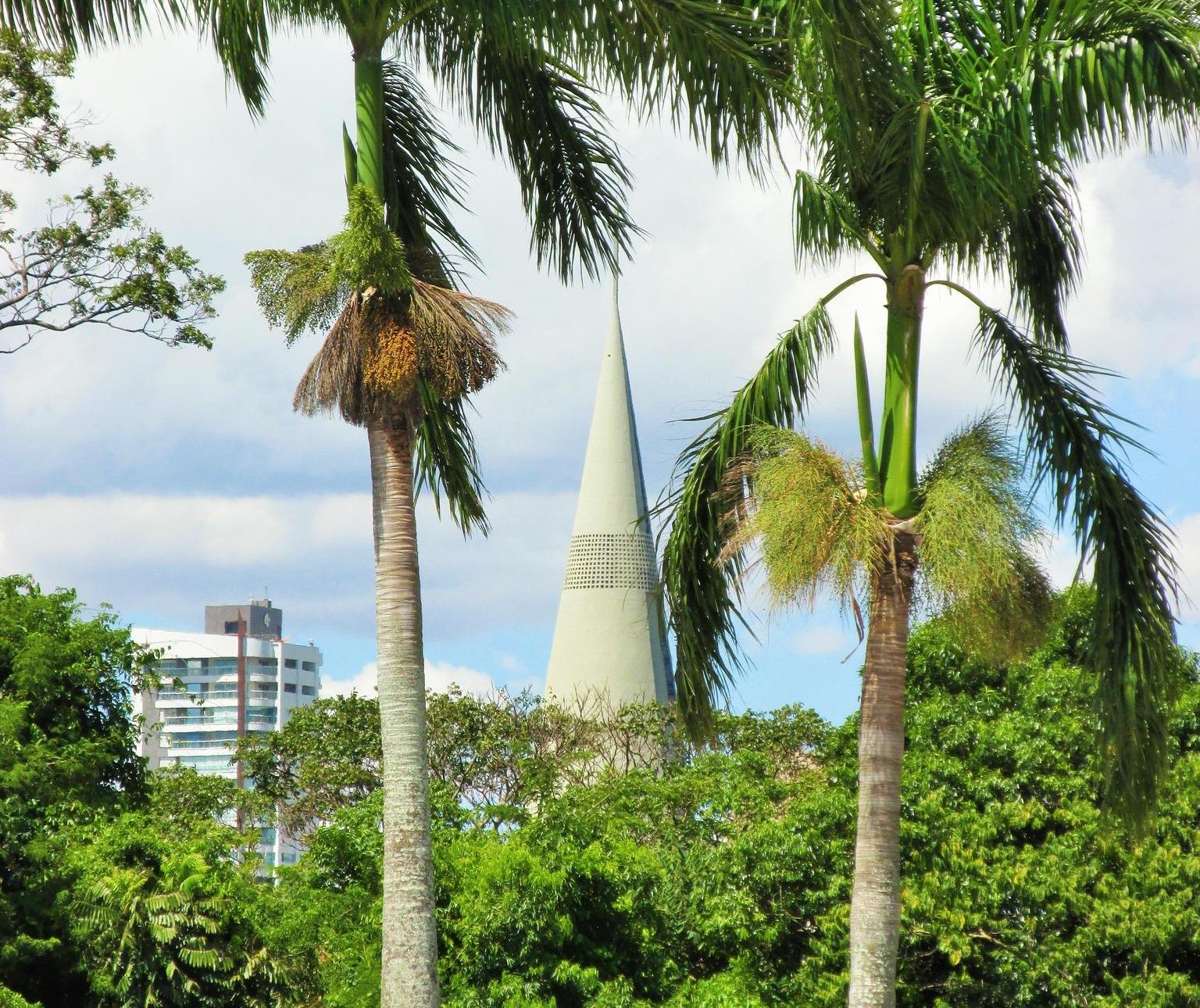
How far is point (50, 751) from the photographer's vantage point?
18.0 m

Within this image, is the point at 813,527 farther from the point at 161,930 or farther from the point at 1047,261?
the point at 161,930

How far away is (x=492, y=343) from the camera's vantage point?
9680 mm

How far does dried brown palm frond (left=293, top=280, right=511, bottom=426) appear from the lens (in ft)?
30.9

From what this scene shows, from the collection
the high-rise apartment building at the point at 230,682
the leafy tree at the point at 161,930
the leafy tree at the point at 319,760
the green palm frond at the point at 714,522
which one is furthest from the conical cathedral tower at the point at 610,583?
the high-rise apartment building at the point at 230,682

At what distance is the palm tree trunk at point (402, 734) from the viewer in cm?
876

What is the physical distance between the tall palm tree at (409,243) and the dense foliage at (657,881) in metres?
5.53

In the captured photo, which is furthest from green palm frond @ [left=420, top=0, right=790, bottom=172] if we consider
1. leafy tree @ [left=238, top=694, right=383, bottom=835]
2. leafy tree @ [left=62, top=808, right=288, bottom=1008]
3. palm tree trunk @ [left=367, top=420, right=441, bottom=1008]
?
leafy tree @ [left=238, top=694, right=383, bottom=835]

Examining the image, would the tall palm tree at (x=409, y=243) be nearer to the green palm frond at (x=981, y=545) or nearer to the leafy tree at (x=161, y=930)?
the green palm frond at (x=981, y=545)

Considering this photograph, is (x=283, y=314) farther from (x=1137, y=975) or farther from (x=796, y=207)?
(x=1137, y=975)

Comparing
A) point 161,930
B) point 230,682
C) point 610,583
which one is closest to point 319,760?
point 161,930

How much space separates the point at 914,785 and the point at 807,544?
9.32m

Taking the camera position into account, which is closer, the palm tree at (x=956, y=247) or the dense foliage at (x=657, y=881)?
the palm tree at (x=956, y=247)

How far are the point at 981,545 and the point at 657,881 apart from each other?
7946mm

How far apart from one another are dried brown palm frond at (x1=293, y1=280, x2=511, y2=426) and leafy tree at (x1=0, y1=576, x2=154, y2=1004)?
9.15 m
